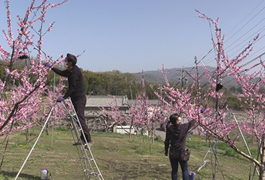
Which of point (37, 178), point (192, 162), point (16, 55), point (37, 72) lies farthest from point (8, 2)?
point (192, 162)

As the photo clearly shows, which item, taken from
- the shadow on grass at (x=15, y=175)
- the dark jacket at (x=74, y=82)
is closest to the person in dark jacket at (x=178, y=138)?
the dark jacket at (x=74, y=82)

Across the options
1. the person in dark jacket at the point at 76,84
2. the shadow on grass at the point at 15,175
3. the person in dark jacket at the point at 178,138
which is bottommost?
the shadow on grass at the point at 15,175

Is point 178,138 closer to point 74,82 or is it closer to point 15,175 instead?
point 74,82

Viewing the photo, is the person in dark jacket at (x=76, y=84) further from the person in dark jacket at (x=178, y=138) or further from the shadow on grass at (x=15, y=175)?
the shadow on grass at (x=15, y=175)

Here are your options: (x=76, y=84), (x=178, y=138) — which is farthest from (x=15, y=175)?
(x=178, y=138)

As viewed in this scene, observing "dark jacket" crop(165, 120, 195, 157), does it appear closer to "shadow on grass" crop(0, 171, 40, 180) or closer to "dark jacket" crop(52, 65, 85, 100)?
"dark jacket" crop(52, 65, 85, 100)

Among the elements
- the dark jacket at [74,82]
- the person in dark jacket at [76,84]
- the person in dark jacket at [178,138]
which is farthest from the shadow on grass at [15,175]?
the person in dark jacket at [178,138]

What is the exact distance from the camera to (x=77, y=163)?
25.4 ft

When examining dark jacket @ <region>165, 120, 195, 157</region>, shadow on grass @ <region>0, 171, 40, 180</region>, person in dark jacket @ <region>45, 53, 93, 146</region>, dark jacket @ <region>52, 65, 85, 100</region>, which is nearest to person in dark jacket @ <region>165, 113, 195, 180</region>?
dark jacket @ <region>165, 120, 195, 157</region>

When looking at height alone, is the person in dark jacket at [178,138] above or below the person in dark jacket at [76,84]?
below

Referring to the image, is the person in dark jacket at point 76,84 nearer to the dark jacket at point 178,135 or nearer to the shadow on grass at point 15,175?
the dark jacket at point 178,135

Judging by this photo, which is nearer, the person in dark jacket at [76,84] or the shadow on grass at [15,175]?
the person in dark jacket at [76,84]

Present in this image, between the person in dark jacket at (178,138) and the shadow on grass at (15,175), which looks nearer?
the person in dark jacket at (178,138)

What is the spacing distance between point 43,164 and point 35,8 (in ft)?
16.8
